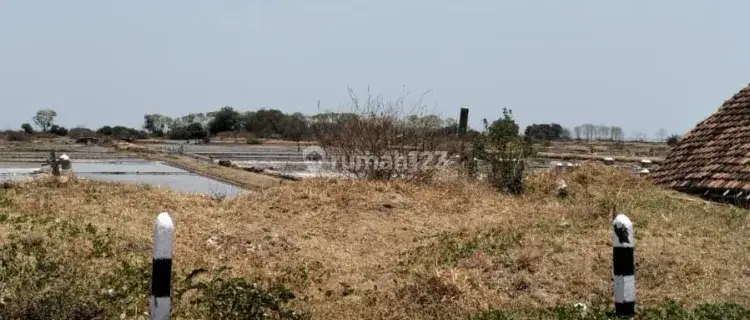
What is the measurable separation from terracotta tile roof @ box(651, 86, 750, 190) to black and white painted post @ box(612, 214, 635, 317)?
805 centimetres

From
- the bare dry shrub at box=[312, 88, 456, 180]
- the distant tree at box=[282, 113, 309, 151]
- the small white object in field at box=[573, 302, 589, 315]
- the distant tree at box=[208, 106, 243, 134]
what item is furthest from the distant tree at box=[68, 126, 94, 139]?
the small white object in field at box=[573, 302, 589, 315]

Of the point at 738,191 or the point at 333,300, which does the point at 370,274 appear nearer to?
the point at 333,300

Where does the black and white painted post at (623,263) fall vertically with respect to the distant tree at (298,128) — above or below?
below

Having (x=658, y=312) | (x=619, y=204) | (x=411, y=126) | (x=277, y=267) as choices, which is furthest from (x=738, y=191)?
(x=277, y=267)

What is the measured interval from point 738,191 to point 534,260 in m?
6.63

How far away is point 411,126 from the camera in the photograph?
15047mm

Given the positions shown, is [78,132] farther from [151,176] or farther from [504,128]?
[504,128]

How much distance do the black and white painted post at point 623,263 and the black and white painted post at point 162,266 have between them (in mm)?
2975

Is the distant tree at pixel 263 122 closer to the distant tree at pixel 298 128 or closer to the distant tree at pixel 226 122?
the distant tree at pixel 226 122

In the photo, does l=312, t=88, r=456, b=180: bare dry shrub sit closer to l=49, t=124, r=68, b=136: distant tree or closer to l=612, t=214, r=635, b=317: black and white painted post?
l=612, t=214, r=635, b=317: black and white painted post

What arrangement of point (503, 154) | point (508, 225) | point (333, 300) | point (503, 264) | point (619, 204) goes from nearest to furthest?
point (333, 300), point (503, 264), point (508, 225), point (619, 204), point (503, 154)

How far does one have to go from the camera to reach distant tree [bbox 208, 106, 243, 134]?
86.2 m

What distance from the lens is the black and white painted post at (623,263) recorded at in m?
5.16

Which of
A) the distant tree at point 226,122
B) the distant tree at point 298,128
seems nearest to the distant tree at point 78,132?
the distant tree at point 226,122
